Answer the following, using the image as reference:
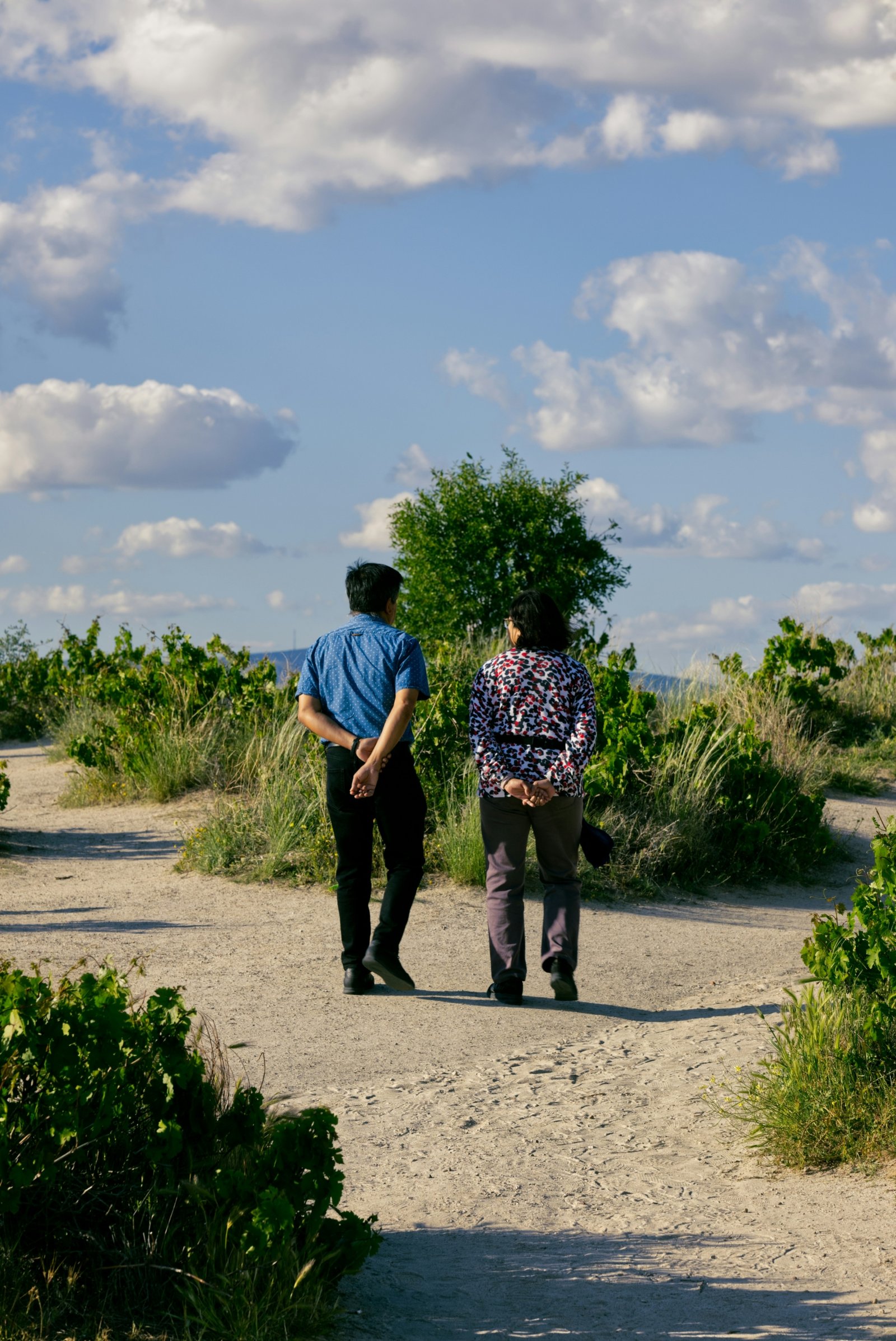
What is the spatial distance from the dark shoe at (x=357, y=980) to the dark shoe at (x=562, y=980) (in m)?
0.97

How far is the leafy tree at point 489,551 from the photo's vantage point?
93.6 ft

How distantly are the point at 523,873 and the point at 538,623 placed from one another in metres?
1.26

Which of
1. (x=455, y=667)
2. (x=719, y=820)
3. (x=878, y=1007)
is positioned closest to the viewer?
(x=878, y=1007)

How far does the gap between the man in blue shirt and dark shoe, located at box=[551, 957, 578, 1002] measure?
776mm

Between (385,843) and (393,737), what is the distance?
0.66 metres

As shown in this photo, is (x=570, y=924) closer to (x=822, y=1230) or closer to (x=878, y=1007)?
(x=878, y=1007)

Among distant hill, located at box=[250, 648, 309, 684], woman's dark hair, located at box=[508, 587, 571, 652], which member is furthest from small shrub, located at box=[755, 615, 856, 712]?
woman's dark hair, located at box=[508, 587, 571, 652]

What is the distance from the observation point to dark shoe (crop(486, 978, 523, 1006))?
6.63 metres

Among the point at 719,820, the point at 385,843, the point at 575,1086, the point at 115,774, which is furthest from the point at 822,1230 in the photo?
the point at 115,774

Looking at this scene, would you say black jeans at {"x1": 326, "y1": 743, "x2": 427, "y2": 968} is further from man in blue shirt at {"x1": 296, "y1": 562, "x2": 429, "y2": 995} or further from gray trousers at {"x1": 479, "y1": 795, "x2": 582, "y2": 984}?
gray trousers at {"x1": 479, "y1": 795, "x2": 582, "y2": 984}

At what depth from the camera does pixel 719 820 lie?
1029 centimetres

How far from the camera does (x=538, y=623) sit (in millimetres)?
6605

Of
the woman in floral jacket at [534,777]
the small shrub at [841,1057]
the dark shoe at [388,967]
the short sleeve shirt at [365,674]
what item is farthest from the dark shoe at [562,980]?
the small shrub at [841,1057]

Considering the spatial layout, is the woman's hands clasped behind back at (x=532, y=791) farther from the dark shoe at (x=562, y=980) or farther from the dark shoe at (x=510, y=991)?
the dark shoe at (x=510, y=991)
